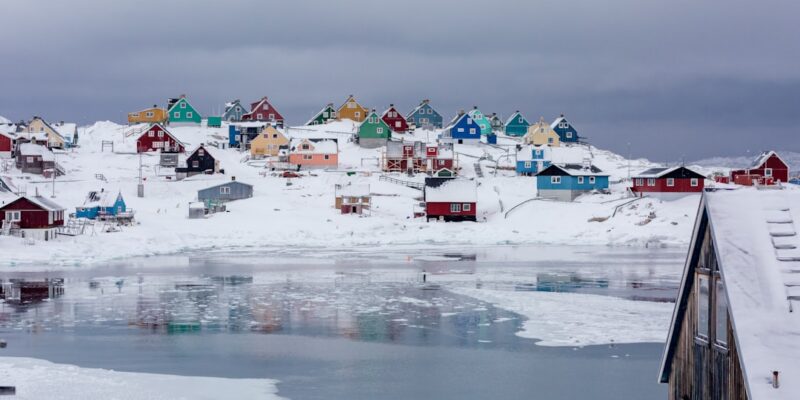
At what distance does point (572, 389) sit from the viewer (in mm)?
21062

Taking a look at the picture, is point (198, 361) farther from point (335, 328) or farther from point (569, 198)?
point (569, 198)

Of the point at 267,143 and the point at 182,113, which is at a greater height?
the point at 182,113

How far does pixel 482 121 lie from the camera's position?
11838 centimetres

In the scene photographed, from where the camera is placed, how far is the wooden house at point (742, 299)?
9.96 metres

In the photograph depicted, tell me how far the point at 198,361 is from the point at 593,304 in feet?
52.7

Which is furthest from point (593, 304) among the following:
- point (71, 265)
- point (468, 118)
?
point (468, 118)

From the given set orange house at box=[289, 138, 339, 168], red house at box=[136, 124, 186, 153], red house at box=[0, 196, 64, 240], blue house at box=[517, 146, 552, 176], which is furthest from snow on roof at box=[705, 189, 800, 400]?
red house at box=[136, 124, 186, 153]

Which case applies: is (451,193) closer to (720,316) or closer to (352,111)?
(352,111)

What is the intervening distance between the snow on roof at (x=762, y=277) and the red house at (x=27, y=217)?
52.4m

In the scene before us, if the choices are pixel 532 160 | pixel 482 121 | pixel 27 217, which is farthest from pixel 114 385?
pixel 482 121

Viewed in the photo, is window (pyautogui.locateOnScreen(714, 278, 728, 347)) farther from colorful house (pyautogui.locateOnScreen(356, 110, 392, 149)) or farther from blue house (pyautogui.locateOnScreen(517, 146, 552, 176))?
colorful house (pyautogui.locateOnScreen(356, 110, 392, 149))

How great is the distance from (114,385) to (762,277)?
15249 mm

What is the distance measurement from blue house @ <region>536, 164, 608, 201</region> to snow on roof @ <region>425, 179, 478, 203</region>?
24.7 ft

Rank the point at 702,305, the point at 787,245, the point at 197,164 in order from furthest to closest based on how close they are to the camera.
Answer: the point at 197,164 < the point at 702,305 < the point at 787,245
